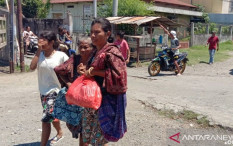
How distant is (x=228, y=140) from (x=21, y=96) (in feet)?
14.9

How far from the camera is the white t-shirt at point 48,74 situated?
3330mm

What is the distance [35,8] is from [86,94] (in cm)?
2249

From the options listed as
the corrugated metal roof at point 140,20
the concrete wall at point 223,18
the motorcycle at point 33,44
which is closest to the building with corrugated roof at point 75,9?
the motorcycle at point 33,44

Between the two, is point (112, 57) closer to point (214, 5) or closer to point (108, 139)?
point (108, 139)

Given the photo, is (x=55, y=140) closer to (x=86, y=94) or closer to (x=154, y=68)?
(x=86, y=94)

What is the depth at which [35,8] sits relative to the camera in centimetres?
2319

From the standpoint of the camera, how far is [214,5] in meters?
30.9

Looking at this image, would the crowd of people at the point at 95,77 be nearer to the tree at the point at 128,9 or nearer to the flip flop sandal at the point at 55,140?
the flip flop sandal at the point at 55,140

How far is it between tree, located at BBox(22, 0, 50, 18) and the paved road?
1572 centimetres

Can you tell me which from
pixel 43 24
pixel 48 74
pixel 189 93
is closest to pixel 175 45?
pixel 189 93

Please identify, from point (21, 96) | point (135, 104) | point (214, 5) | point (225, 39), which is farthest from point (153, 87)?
point (214, 5)

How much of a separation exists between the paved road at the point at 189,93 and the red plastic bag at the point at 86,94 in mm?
2818

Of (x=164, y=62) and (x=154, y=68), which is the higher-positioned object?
(x=164, y=62)

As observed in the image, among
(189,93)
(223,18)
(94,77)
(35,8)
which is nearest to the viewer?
(94,77)
